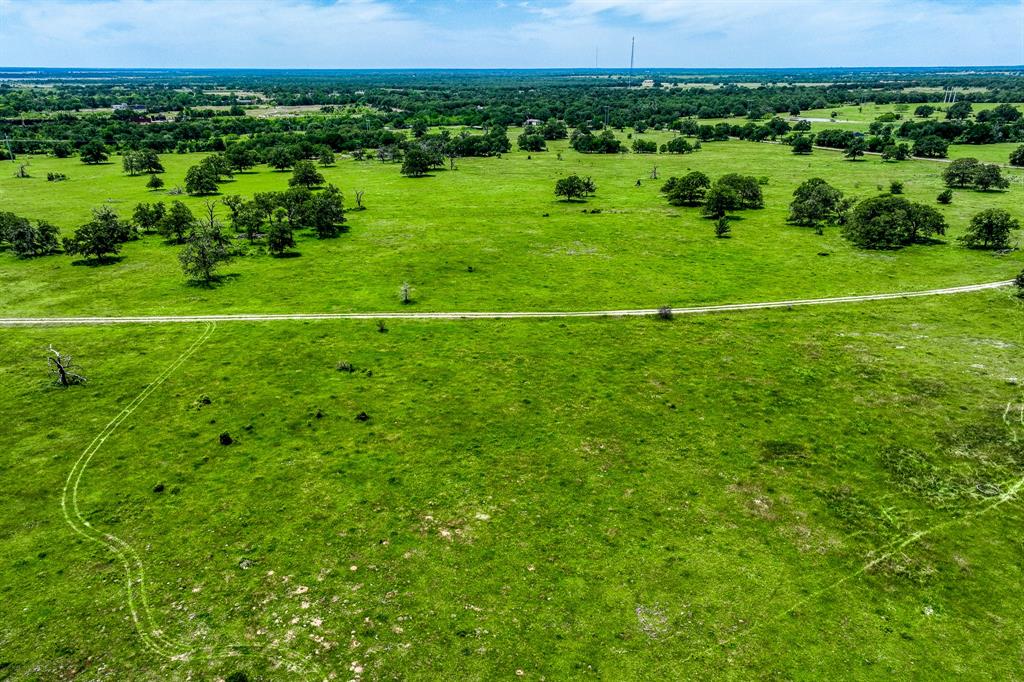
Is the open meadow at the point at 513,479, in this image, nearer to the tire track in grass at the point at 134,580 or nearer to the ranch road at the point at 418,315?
the tire track in grass at the point at 134,580

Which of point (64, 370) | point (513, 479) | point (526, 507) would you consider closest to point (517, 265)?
point (513, 479)

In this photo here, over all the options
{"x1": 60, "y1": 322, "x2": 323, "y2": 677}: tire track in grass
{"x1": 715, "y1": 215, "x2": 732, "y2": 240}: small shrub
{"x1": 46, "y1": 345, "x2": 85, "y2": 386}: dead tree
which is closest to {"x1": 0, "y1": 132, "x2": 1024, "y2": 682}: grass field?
{"x1": 60, "y1": 322, "x2": 323, "y2": 677}: tire track in grass

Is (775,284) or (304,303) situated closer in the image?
(304,303)

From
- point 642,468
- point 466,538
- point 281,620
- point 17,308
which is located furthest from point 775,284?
point 17,308

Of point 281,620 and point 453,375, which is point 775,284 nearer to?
point 453,375

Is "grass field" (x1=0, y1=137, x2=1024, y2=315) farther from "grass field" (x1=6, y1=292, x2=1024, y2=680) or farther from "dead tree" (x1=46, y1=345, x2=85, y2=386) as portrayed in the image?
"dead tree" (x1=46, y1=345, x2=85, y2=386)
